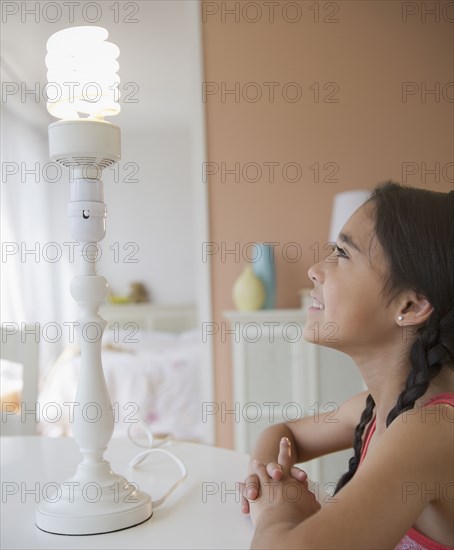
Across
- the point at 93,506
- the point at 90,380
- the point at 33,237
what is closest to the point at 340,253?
the point at 90,380

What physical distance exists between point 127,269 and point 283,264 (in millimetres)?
3683

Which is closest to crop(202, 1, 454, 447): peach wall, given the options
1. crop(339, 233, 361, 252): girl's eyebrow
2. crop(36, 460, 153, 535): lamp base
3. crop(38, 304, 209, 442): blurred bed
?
crop(38, 304, 209, 442): blurred bed

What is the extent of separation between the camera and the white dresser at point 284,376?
2.90 m

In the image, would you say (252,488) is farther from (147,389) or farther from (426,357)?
(147,389)

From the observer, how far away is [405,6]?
3186 millimetres

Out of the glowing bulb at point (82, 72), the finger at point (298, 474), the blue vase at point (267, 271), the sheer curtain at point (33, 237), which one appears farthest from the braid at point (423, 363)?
the sheer curtain at point (33, 237)

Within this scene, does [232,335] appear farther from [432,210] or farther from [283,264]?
[432,210]

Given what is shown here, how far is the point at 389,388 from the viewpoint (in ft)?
3.60

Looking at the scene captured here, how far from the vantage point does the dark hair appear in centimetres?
101

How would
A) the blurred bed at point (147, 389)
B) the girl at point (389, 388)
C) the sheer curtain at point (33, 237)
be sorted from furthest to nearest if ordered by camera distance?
the sheer curtain at point (33, 237), the blurred bed at point (147, 389), the girl at point (389, 388)

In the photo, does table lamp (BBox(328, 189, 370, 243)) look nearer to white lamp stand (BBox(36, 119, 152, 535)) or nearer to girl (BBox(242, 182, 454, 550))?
girl (BBox(242, 182, 454, 550))

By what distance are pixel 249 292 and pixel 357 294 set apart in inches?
75.2

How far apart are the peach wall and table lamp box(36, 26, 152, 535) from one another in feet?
6.94

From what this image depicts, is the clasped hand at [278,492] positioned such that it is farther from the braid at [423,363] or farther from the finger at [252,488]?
the braid at [423,363]
